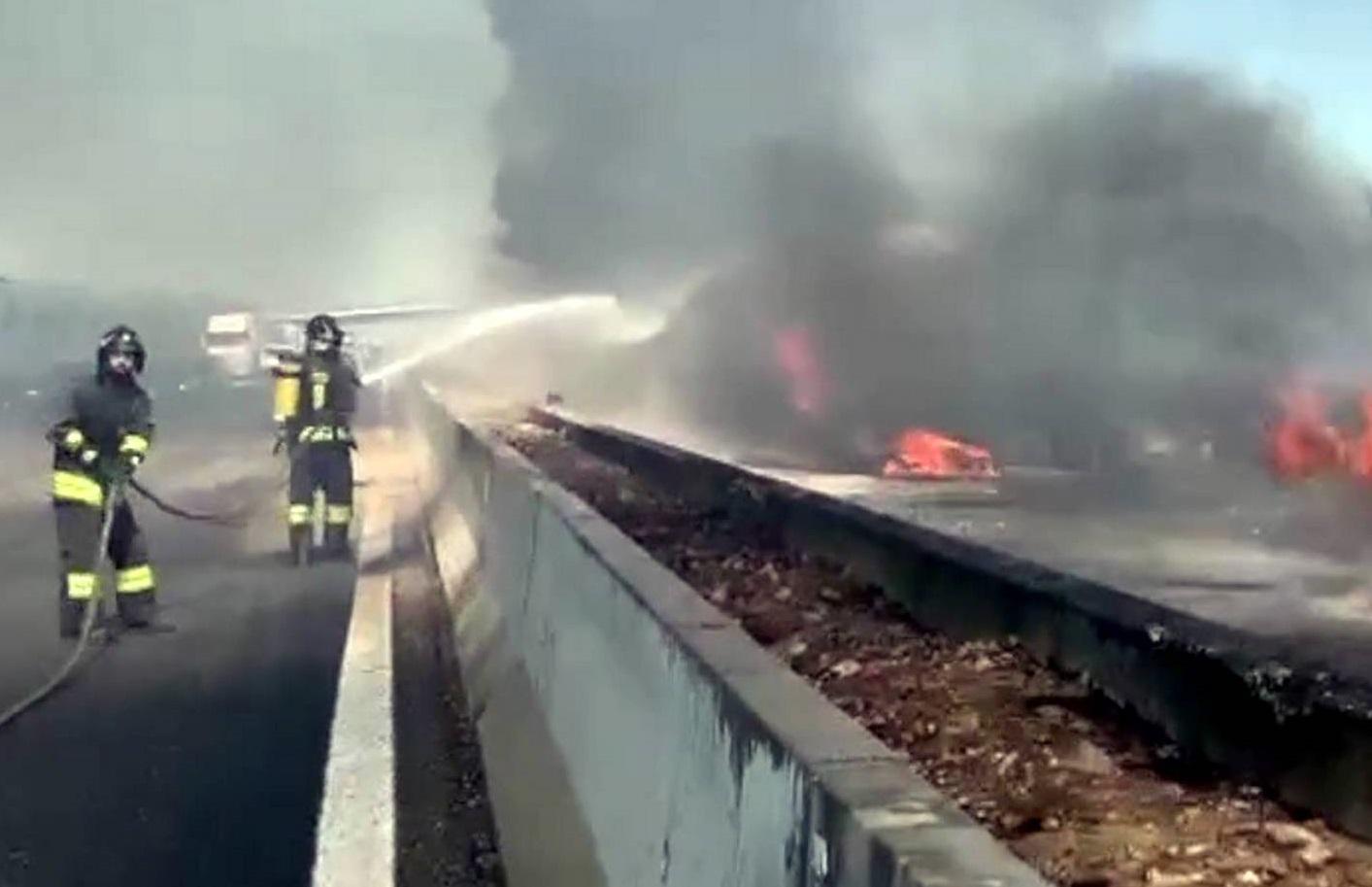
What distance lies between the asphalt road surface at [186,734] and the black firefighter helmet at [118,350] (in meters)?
1.54

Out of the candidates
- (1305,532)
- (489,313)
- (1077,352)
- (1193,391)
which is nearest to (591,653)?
(1305,532)

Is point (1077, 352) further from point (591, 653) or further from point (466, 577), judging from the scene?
point (591, 653)

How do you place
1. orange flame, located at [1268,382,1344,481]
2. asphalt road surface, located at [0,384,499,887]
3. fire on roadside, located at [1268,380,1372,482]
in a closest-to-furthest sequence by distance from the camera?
asphalt road surface, located at [0,384,499,887], fire on roadside, located at [1268,380,1372,482], orange flame, located at [1268,382,1344,481]

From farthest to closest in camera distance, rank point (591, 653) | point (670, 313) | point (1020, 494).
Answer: point (670, 313)
point (1020, 494)
point (591, 653)

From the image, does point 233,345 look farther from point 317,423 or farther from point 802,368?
point 317,423

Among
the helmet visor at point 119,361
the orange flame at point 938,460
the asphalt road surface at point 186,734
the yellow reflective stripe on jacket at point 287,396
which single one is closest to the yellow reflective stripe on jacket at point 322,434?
the yellow reflective stripe on jacket at point 287,396

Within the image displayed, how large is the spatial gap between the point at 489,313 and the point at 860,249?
2371 centimetres

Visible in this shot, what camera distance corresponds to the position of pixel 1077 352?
113 feet

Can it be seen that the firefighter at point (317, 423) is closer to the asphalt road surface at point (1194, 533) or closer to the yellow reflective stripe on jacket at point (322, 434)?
the yellow reflective stripe on jacket at point (322, 434)

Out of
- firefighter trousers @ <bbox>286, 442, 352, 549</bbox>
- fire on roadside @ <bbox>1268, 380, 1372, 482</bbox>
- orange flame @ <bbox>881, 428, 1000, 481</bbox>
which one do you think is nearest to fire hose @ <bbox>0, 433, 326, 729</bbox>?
firefighter trousers @ <bbox>286, 442, 352, 549</bbox>

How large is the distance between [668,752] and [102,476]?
7398 millimetres

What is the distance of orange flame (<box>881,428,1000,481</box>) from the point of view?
26.1 m

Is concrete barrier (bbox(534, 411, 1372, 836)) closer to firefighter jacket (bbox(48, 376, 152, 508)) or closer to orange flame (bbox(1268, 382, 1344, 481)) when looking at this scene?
firefighter jacket (bbox(48, 376, 152, 508))

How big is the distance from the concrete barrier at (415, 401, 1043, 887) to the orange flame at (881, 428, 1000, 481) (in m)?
18.4
